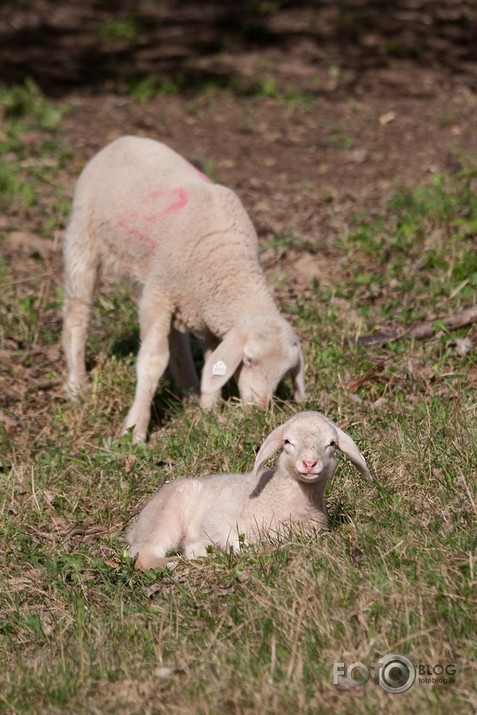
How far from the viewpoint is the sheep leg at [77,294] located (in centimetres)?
764

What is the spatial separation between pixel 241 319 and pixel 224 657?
3.07 metres

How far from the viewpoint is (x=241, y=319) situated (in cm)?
677

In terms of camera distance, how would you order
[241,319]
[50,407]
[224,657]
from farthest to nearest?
1. [50,407]
2. [241,319]
3. [224,657]

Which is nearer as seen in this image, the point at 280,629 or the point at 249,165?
the point at 280,629

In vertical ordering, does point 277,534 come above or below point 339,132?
above

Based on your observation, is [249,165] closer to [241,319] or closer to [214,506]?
[241,319]

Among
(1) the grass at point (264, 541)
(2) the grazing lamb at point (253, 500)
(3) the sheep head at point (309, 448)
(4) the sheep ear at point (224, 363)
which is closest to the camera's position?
(1) the grass at point (264, 541)

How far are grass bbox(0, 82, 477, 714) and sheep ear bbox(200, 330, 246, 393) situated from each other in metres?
0.18

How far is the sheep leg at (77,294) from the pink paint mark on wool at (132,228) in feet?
1.36

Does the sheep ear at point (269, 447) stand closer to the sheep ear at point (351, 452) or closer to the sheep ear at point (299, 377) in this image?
the sheep ear at point (351, 452)

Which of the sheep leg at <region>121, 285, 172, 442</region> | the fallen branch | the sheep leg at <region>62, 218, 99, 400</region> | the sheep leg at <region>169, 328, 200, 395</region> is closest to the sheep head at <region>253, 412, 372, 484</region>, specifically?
the sheep leg at <region>121, 285, 172, 442</region>

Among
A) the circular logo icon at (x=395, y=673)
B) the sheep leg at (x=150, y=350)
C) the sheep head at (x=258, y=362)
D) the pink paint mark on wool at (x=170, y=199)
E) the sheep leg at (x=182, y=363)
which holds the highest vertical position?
the circular logo icon at (x=395, y=673)

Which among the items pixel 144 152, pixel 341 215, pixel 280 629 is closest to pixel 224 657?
pixel 280 629

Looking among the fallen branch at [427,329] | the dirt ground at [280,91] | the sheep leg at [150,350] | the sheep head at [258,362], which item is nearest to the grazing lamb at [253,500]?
the sheep head at [258,362]
